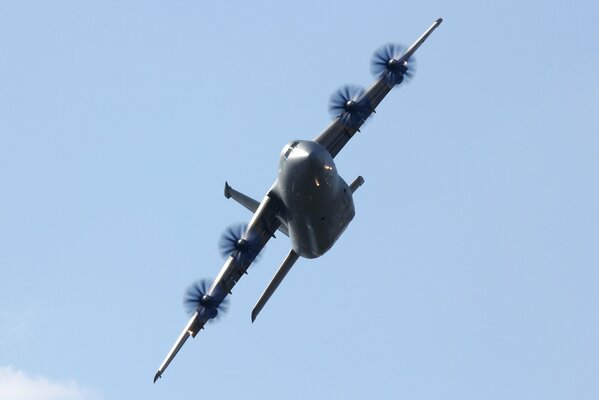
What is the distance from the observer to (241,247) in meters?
66.8

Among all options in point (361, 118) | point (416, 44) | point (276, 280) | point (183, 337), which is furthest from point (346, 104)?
point (183, 337)

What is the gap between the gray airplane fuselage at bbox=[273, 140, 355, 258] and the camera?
59.2 metres

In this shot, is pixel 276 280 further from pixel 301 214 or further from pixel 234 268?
pixel 301 214

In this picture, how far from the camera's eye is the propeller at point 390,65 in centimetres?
6819

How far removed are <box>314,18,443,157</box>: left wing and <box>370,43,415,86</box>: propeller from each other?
6.7 inches

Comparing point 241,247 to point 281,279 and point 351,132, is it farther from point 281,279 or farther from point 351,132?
point 351,132

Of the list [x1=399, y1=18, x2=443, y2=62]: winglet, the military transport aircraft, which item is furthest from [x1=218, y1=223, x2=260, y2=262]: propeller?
[x1=399, y1=18, x2=443, y2=62]: winglet

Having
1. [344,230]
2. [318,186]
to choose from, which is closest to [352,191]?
[344,230]

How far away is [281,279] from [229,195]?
19.3ft

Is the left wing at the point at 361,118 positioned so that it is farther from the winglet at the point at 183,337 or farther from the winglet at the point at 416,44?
the winglet at the point at 183,337

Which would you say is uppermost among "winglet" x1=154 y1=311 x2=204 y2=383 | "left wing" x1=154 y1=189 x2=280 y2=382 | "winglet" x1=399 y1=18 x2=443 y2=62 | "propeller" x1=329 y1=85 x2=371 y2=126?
"winglet" x1=399 y1=18 x2=443 y2=62

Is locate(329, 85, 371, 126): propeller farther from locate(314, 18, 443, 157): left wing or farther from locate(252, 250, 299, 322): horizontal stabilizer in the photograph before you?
locate(252, 250, 299, 322): horizontal stabilizer

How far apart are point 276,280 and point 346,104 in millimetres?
11247

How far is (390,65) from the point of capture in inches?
2682
